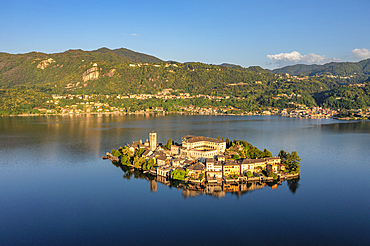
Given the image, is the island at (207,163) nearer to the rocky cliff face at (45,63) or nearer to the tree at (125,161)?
the tree at (125,161)

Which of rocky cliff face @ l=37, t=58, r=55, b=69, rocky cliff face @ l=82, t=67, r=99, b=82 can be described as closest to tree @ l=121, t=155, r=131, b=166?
rocky cliff face @ l=82, t=67, r=99, b=82

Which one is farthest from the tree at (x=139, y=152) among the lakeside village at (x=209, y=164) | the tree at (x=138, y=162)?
the tree at (x=138, y=162)

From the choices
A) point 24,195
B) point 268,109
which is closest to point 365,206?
point 24,195

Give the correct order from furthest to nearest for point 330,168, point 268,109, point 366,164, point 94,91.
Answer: point 94,91 < point 268,109 < point 366,164 < point 330,168

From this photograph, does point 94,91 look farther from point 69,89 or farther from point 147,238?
point 147,238

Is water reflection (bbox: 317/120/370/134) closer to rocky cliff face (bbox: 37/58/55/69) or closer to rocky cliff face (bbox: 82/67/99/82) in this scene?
rocky cliff face (bbox: 82/67/99/82)

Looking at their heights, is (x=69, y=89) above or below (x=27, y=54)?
below
